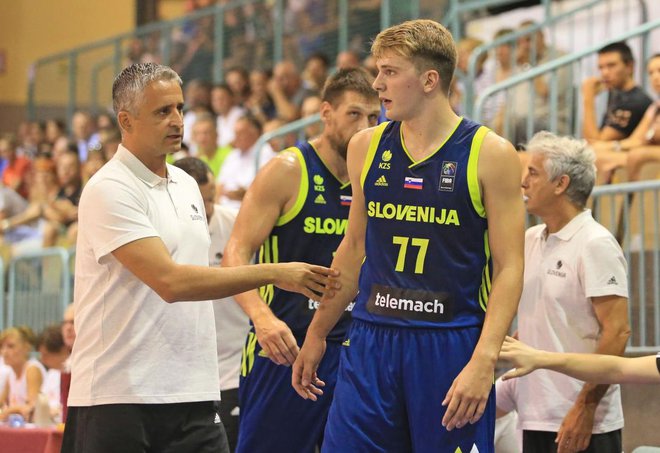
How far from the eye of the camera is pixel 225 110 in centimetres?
1479

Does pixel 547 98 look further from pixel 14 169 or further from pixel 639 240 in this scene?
pixel 14 169

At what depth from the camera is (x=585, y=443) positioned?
5.58 metres

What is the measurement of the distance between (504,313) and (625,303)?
4.98 ft

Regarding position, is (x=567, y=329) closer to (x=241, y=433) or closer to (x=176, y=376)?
(x=241, y=433)

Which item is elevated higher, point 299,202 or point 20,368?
point 299,202

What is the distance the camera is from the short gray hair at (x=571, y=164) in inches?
232

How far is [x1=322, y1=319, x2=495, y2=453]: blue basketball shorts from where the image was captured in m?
4.37

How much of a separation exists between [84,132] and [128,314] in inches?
529

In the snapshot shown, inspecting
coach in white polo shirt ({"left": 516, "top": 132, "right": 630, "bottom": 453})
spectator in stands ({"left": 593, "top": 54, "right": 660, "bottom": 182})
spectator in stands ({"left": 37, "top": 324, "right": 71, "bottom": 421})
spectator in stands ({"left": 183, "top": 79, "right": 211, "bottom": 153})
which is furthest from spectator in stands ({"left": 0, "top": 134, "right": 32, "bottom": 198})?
coach in white polo shirt ({"left": 516, "top": 132, "right": 630, "bottom": 453})

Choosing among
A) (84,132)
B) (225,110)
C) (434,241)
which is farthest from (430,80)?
(84,132)

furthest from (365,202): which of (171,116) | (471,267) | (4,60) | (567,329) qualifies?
(4,60)

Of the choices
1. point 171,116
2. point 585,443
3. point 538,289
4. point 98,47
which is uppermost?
point 98,47

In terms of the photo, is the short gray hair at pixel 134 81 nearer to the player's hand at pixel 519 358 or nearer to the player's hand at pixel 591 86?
the player's hand at pixel 519 358

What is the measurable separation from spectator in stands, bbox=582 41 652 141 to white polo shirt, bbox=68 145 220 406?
5.68 m
